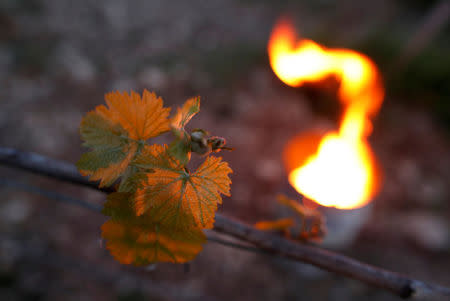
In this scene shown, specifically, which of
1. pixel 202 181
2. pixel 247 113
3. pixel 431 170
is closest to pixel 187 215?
pixel 202 181

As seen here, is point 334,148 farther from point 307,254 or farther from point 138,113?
point 138,113

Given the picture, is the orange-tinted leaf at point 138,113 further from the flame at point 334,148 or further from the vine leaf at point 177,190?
the flame at point 334,148

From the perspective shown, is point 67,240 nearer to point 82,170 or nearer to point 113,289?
point 113,289

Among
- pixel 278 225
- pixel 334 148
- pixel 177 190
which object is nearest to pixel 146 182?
pixel 177 190

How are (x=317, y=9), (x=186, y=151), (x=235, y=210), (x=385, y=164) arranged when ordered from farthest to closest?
(x=317, y=9), (x=385, y=164), (x=235, y=210), (x=186, y=151)

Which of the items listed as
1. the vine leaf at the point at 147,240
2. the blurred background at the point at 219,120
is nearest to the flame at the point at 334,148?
the blurred background at the point at 219,120

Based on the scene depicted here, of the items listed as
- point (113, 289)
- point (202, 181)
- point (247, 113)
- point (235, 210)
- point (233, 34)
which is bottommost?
point (113, 289)

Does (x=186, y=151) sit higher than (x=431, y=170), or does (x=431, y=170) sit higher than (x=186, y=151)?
(x=431, y=170)
